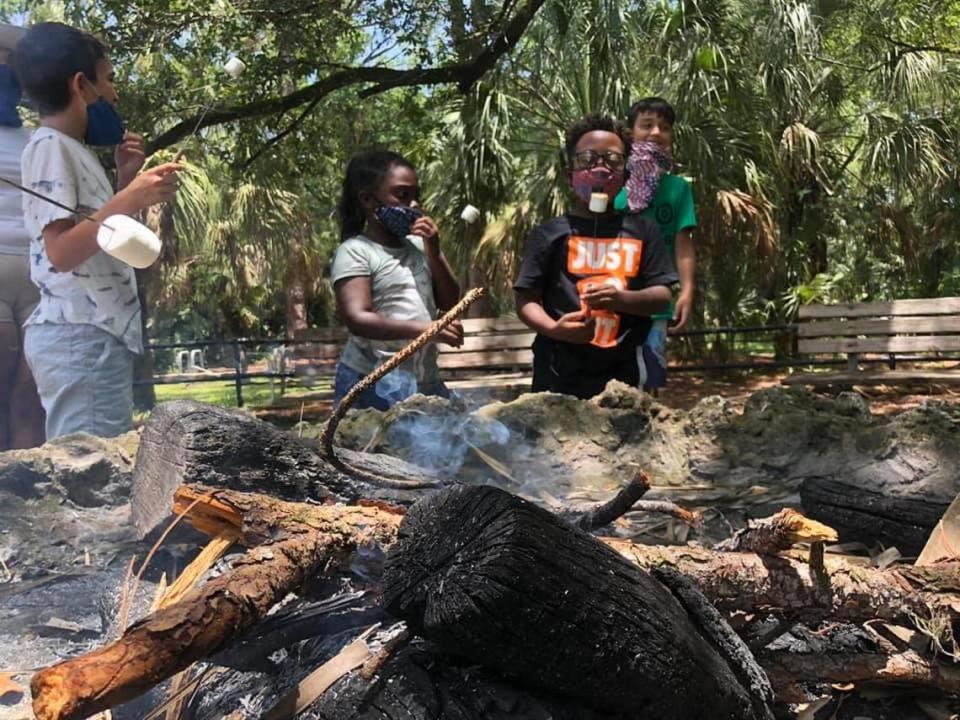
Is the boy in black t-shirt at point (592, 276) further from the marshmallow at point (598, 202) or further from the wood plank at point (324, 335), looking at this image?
the wood plank at point (324, 335)

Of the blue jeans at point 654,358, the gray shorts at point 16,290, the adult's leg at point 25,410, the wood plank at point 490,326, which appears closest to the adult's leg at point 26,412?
the adult's leg at point 25,410

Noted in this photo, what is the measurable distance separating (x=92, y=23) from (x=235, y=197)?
11.1 feet

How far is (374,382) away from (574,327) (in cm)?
114

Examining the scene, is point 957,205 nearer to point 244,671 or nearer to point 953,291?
point 953,291

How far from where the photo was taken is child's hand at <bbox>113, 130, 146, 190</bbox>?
2027 millimetres

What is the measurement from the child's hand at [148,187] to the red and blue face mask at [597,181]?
116 centimetres

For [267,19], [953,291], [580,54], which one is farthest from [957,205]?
[267,19]

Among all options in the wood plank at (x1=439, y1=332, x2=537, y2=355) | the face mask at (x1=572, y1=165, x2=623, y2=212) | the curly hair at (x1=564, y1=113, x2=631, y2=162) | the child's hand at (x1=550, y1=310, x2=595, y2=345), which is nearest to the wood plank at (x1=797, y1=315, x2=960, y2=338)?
the wood plank at (x1=439, y1=332, x2=537, y2=355)

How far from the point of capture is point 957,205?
9.05 meters

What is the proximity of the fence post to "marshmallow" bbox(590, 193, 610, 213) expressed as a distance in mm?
3804

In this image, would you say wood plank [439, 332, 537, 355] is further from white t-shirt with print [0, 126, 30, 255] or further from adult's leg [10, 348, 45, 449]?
white t-shirt with print [0, 126, 30, 255]

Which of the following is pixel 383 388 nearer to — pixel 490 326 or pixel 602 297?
pixel 602 297

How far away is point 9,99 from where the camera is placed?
1.85 meters

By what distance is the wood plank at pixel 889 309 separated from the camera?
7090mm
